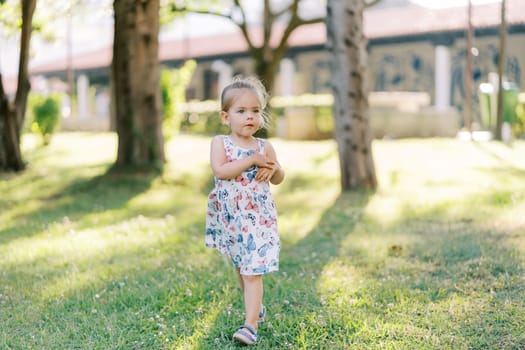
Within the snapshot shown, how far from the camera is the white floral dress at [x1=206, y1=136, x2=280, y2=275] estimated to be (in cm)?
367

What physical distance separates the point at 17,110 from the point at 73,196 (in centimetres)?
274

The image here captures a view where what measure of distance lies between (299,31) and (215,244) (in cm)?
2658

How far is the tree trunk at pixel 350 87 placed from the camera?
29.0 ft

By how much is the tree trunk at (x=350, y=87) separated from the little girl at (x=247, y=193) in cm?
528

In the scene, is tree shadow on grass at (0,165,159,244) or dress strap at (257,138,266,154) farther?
tree shadow on grass at (0,165,159,244)

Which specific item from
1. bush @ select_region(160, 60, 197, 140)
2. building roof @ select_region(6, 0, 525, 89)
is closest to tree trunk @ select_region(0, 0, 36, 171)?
bush @ select_region(160, 60, 197, 140)

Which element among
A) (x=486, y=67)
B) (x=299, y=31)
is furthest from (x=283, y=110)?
(x=299, y=31)

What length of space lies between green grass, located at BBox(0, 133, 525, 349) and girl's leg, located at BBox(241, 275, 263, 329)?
0.14 meters

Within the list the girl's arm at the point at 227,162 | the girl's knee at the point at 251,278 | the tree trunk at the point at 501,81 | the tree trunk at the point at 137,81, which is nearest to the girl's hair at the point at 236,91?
the girl's arm at the point at 227,162

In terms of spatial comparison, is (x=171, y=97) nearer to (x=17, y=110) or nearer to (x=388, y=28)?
(x=17, y=110)

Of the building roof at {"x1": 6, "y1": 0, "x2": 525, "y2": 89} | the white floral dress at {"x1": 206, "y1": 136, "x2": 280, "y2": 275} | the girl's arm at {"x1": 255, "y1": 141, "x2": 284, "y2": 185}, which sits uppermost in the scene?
the building roof at {"x1": 6, "y1": 0, "x2": 525, "y2": 89}

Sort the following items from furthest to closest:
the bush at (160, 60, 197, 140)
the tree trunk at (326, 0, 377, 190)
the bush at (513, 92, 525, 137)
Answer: the bush at (513, 92, 525, 137) < the bush at (160, 60, 197, 140) < the tree trunk at (326, 0, 377, 190)

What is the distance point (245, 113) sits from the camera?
3709 mm

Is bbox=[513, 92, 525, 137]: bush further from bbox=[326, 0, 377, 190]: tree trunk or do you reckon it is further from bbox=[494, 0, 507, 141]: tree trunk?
bbox=[326, 0, 377, 190]: tree trunk
